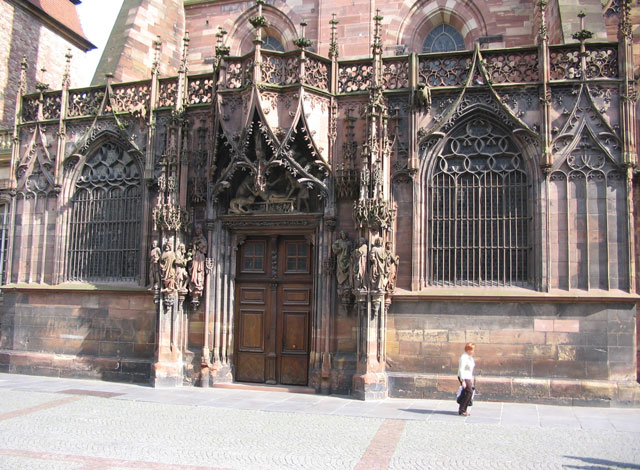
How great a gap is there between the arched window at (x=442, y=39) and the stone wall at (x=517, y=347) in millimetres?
8610

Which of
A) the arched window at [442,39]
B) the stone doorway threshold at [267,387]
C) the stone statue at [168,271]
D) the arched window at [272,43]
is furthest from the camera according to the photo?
the arched window at [272,43]

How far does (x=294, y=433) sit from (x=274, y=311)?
512cm

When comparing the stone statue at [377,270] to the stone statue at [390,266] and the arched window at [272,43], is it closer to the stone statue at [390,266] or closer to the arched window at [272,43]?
the stone statue at [390,266]

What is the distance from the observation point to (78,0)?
2806cm

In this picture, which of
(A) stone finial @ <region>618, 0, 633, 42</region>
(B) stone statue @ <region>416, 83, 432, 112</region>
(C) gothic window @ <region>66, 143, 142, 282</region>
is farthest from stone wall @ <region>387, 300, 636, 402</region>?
(C) gothic window @ <region>66, 143, 142, 282</region>

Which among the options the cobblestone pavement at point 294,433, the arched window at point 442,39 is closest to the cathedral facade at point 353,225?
the cobblestone pavement at point 294,433

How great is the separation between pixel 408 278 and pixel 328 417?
3813 millimetres

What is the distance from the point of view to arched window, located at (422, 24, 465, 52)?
60.3 ft

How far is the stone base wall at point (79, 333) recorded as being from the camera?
1507 cm

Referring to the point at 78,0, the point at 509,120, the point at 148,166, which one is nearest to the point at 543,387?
the point at 509,120

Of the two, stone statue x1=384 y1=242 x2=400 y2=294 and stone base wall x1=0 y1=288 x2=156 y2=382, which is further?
stone base wall x1=0 y1=288 x2=156 y2=382

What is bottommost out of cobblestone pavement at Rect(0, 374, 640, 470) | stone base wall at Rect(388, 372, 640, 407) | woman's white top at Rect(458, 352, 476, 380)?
cobblestone pavement at Rect(0, 374, 640, 470)

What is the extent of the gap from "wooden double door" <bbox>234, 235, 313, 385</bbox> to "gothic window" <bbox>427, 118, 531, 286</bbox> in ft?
9.75

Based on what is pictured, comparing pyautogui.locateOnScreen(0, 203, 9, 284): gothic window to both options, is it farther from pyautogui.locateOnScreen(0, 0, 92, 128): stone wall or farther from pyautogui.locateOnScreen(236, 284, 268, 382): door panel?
pyautogui.locateOnScreen(236, 284, 268, 382): door panel
